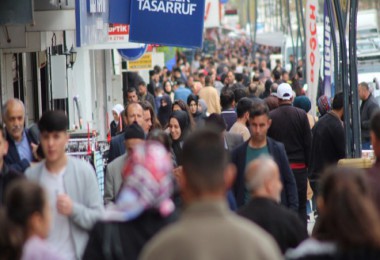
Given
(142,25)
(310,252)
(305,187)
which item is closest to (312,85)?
(142,25)

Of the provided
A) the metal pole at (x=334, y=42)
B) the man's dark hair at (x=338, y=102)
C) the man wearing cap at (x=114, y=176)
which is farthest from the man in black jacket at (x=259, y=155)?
the metal pole at (x=334, y=42)

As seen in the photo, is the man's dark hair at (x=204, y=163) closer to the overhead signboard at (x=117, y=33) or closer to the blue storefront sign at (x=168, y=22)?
the blue storefront sign at (x=168, y=22)

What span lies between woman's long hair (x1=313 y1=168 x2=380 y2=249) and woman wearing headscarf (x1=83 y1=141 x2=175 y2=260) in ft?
2.89

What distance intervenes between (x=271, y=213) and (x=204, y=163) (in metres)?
A: 2.08

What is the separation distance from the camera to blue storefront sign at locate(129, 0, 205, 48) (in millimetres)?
16031

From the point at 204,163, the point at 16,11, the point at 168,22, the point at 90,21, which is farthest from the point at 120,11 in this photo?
the point at 204,163

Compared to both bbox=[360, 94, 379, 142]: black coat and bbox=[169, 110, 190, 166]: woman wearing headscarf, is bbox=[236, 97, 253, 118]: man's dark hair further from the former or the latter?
bbox=[360, 94, 379, 142]: black coat

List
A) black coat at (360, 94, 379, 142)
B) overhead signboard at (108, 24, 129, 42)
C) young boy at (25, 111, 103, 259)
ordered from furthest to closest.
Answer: overhead signboard at (108, 24, 129, 42) → black coat at (360, 94, 379, 142) → young boy at (25, 111, 103, 259)

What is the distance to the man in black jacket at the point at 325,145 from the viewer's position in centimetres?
1459

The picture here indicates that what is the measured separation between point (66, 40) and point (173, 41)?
8.24 meters

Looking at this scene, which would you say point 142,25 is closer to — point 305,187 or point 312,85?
point 305,187

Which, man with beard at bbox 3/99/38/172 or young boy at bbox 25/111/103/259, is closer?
young boy at bbox 25/111/103/259

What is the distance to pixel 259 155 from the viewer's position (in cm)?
1112

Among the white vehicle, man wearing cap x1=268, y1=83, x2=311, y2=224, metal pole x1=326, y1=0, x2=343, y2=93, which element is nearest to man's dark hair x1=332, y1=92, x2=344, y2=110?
man wearing cap x1=268, y1=83, x2=311, y2=224
